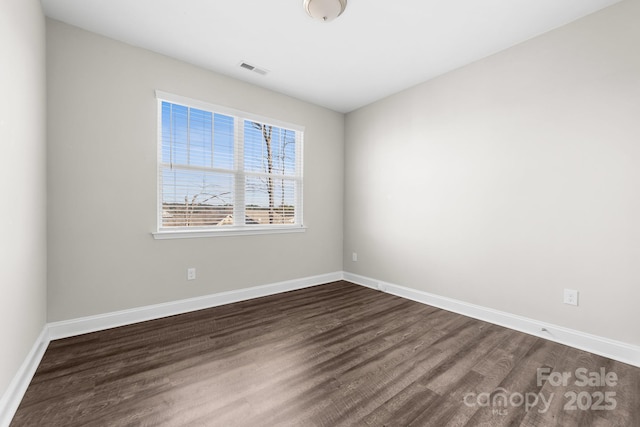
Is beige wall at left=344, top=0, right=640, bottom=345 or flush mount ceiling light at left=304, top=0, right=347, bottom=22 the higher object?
flush mount ceiling light at left=304, top=0, right=347, bottom=22

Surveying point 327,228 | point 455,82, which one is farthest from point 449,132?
point 327,228

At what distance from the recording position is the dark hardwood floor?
144cm

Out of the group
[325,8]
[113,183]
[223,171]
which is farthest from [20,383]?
[325,8]

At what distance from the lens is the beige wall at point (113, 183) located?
2295 millimetres

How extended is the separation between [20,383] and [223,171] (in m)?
2.26

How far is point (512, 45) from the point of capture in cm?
256

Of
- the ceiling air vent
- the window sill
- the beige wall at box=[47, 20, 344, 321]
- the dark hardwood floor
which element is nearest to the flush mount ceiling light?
the ceiling air vent

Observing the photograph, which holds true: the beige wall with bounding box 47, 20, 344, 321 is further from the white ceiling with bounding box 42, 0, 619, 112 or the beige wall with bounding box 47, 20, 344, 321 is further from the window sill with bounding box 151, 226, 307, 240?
the white ceiling with bounding box 42, 0, 619, 112

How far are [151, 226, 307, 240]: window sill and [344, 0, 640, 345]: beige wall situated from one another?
4.64 ft

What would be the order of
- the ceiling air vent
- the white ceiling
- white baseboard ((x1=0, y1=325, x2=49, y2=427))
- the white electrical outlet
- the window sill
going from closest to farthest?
white baseboard ((x1=0, y1=325, x2=49, y2=427)) → the white ceiling → the white electrical outlet → the window sill → the ceiling air vent

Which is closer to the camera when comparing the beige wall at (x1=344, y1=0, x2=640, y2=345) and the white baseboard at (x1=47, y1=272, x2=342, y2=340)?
the beige wall at (x1=344, y1=0, x2=640, y2=345)

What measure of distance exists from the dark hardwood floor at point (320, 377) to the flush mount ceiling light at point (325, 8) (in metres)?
2.61

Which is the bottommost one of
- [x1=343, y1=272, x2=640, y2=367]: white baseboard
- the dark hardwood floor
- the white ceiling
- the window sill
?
the dark hardwood floor

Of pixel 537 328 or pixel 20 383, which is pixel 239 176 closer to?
pixel 20 383
